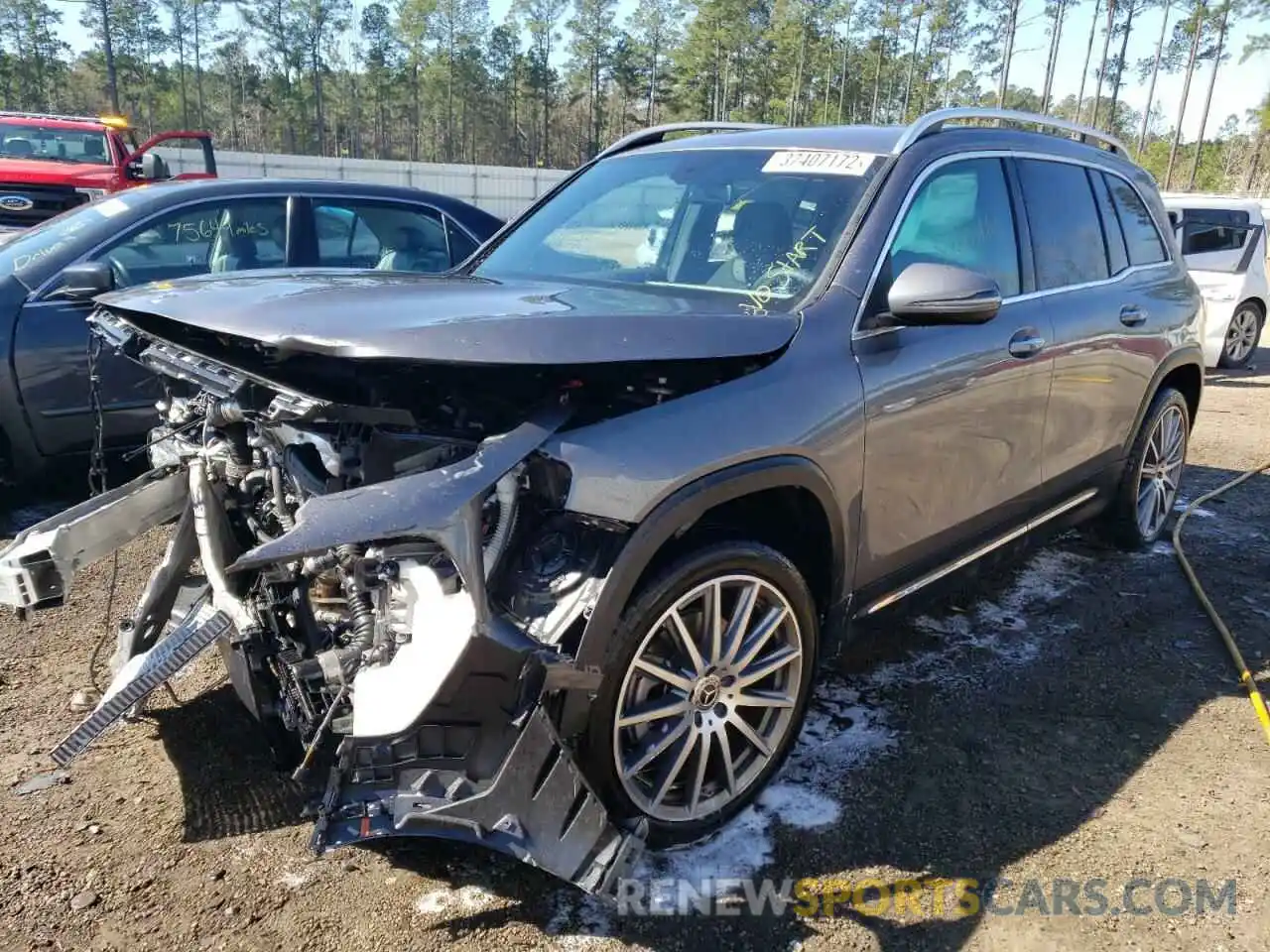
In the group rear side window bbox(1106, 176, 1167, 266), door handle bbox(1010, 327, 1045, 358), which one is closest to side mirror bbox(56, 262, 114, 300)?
door handle bbox(1010, 327, 1045, 358)

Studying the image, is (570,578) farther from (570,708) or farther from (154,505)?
(154,505)

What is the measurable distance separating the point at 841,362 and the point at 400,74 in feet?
249

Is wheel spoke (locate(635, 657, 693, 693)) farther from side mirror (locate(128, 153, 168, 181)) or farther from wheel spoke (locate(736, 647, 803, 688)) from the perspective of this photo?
side mirror (locate(128, 153, 168, 181))

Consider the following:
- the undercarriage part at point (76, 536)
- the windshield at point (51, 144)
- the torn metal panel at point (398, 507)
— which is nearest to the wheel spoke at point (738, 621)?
the torn metal panel at point (398, 507)

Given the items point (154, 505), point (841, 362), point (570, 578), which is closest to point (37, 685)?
point (154, 505)

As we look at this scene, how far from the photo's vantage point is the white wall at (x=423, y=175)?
32.7 m

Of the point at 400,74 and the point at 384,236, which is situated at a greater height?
the point at 400,74

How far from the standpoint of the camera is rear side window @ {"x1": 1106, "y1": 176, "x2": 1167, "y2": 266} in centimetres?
452

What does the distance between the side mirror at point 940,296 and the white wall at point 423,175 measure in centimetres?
3050

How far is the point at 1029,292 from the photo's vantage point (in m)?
3.72

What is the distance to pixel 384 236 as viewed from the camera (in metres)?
6.03

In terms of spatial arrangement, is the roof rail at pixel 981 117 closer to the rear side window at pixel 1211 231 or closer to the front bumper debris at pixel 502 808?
the front bumper debris at pixel 502 808

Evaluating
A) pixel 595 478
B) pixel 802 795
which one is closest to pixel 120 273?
pixel 595 478

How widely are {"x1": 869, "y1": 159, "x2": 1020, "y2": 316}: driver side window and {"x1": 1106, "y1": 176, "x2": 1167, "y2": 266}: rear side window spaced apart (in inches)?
46.6
